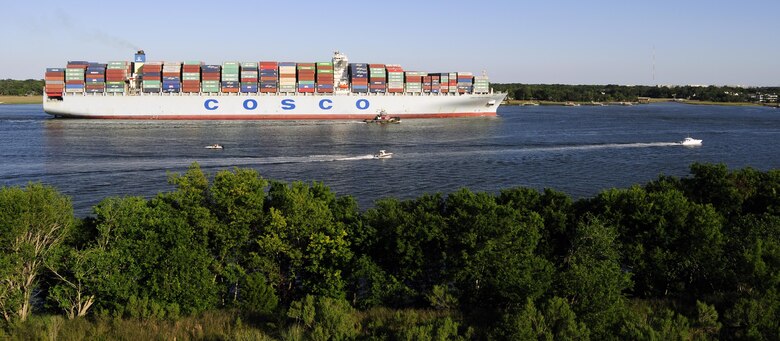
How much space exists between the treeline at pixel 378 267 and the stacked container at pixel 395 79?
60.9 m

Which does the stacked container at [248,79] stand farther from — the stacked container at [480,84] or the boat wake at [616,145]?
the boat wake at [616,145]

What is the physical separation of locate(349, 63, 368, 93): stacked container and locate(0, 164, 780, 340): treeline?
6003cm

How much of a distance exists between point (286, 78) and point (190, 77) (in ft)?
35.4

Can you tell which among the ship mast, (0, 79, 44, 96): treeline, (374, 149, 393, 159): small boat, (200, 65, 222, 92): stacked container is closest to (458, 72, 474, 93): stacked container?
the ship mast

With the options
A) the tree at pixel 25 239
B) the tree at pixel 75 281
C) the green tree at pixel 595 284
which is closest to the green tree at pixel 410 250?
the green tree at pixel 595 284

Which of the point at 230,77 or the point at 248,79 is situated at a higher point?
the point at 230,77

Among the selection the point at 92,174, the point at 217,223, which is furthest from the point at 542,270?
the point at 92,174

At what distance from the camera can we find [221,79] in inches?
2955

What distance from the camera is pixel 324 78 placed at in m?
77.0

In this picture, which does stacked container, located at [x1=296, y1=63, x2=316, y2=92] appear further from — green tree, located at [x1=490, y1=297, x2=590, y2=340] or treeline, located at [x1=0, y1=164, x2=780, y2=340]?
green tree, located at [x1=490, y1=297, x2=590, y2=340]

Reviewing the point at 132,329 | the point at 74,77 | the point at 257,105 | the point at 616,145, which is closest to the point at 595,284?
the point at 132,329

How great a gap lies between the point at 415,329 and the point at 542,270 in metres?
4.43

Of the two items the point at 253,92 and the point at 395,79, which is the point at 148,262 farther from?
the point at 395,79

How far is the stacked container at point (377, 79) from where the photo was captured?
78.4 m
